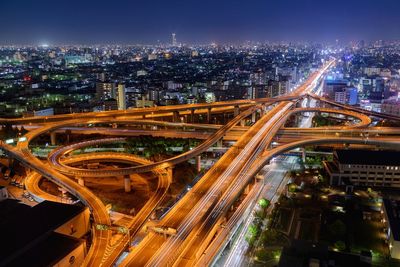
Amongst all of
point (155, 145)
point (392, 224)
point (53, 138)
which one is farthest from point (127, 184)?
point (392, 224)

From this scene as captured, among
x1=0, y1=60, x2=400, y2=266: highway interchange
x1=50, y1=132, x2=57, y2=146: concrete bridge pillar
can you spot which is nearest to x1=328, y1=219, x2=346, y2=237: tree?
x1=0, y1=60, x2=400, y2=266: highway interchange

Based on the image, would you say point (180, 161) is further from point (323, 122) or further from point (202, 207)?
point (323, 122)

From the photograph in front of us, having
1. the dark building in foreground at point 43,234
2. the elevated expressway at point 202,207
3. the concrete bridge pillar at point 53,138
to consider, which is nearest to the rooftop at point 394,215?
the elevated expressway at point 202,207

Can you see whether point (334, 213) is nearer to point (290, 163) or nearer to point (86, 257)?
point (290, 163)


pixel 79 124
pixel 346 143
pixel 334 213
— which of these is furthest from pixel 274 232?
pixel 79 124

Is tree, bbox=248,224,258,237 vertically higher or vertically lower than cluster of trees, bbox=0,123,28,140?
lower

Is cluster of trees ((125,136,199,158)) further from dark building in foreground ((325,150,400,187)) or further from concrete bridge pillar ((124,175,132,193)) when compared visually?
dark building in foreground ((325,150,400,187))
